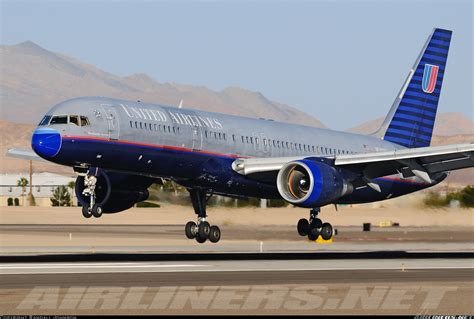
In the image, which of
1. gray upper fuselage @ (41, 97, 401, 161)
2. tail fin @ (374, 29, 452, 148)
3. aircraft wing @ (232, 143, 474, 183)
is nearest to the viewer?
gray upper fuselage @ (41, 97, 401, 161)

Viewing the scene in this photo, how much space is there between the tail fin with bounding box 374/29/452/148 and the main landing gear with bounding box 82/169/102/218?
69.7ft

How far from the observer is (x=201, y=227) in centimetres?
4862

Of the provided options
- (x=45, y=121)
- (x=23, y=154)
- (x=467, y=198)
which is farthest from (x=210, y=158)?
(x=467, y=198)

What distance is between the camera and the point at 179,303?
2506 centimetres

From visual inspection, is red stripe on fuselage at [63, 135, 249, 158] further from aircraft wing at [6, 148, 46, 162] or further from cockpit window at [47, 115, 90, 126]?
aircraft wing at [6, 148, 46, 162]

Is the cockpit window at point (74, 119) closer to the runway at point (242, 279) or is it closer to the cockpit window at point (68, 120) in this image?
the cockpit window at point (68, 120)

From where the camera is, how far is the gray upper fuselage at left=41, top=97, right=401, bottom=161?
42906mm

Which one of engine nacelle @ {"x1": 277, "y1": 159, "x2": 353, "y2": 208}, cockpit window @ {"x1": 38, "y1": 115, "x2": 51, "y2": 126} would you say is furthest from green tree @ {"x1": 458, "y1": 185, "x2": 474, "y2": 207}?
cockpit window @ {"x1": 38, "y1": 115, "x2": 51, "y2": 126}

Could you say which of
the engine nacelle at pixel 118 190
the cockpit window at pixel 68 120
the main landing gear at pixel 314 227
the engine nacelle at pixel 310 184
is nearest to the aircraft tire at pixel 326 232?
the main landing gear at pixel 314 227

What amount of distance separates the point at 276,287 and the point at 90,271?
8169 mm

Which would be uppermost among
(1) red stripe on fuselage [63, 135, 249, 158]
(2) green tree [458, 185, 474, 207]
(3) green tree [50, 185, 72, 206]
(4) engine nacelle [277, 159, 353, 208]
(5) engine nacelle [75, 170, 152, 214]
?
(1) red stripe on fuselage [63, 135, 249, 158]

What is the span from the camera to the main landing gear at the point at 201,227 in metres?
48.6

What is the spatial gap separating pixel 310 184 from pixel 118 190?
31.0ft

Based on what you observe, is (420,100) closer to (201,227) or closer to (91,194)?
(201,227)
